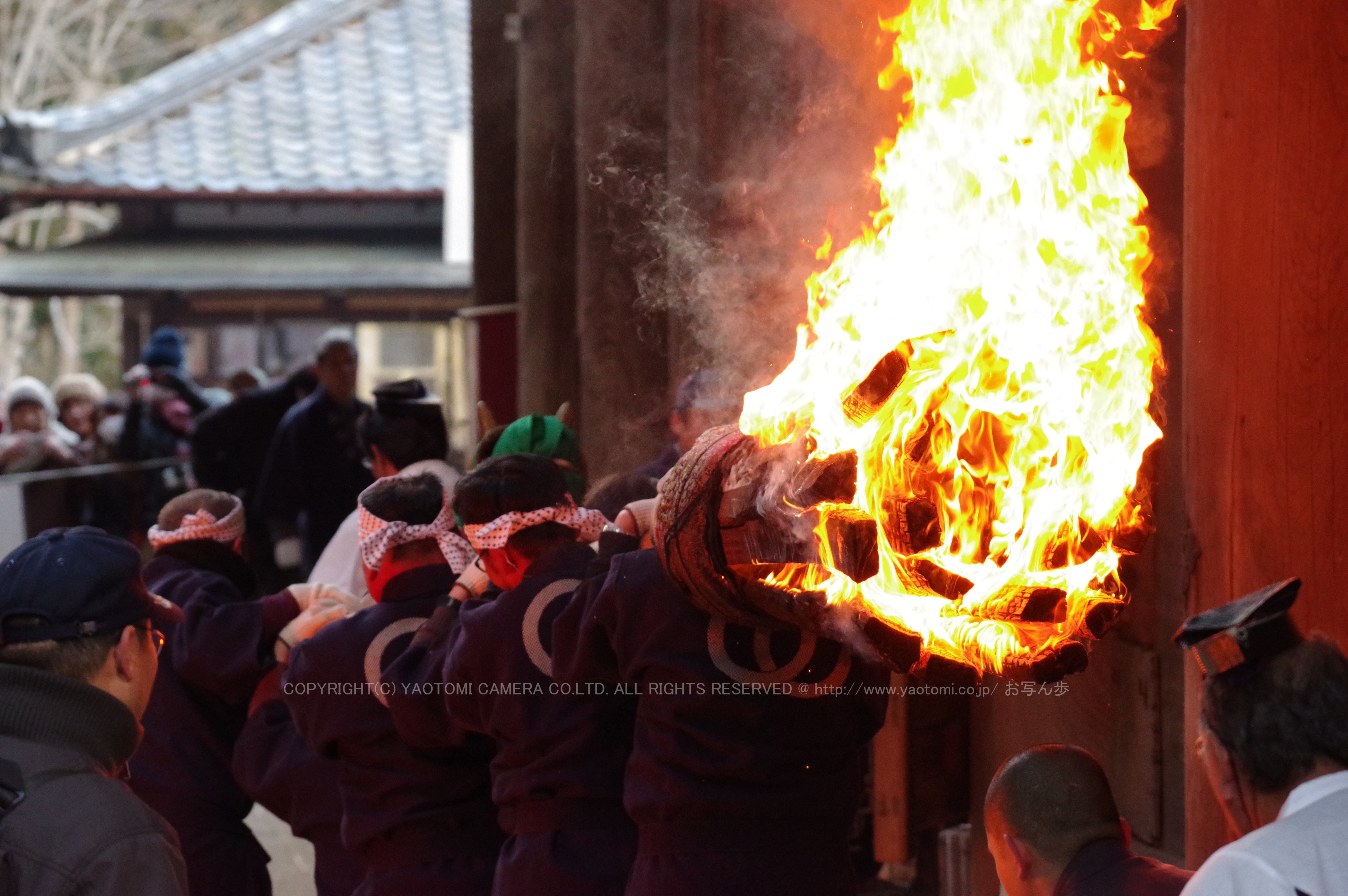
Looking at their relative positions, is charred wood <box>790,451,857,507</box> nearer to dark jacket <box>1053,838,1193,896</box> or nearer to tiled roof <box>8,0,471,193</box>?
dark jacket <box>1053,838,1193,896</box>

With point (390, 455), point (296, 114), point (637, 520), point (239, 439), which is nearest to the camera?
point (637, 520)

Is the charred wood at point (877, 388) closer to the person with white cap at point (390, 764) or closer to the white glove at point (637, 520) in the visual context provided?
the white glove at point (637, 520)

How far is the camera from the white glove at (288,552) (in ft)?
22.9

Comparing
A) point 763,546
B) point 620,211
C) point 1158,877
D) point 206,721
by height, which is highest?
point 620,211

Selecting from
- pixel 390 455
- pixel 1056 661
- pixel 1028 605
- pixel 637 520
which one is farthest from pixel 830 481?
pixel 390 455

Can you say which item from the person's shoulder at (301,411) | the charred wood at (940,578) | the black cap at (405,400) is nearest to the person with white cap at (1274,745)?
the charred wood at (940,578)

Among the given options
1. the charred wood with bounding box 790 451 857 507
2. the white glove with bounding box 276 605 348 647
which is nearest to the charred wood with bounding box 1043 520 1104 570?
the charred wood with bounding box 790 451 857 507

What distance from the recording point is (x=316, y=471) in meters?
6.88

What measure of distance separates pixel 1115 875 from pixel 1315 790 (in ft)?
2.52

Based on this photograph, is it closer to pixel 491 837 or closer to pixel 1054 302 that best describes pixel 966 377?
pixel 1054 302

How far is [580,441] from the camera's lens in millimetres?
6293

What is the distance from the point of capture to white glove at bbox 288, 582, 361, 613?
4.03m

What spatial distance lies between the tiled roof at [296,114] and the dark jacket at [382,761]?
7276 mm

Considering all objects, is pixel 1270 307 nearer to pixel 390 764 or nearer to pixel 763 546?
pixel 763 546
